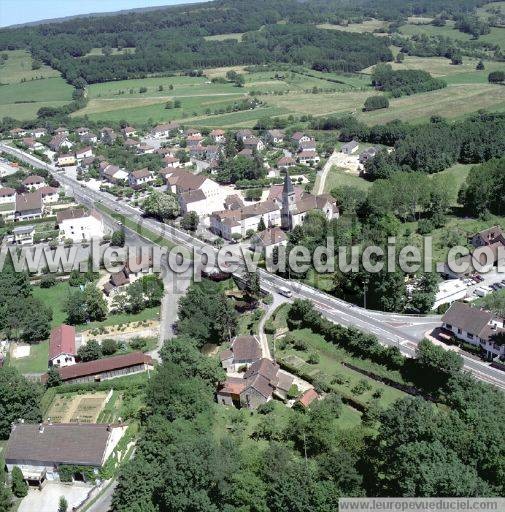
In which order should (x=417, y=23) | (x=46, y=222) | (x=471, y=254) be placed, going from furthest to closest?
1. (x=417, y=23)
2. (x=46, y=222)
3. (x=471, y=254)

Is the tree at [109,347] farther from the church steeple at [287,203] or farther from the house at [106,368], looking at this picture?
the church steeple at [287,203]

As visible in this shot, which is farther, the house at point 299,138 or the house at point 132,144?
the house at point 132,144

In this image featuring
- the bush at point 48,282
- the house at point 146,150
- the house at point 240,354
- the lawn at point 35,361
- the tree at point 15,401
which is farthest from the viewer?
the house at point 146,150

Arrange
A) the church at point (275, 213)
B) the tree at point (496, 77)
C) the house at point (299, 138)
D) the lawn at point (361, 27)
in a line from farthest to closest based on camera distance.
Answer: the lawn at point (361, 27), the tree at point (496, 77), the house at point (299, 138), the church at point (275, 213)

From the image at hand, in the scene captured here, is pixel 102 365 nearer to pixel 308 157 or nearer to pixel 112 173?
pixel 112 173

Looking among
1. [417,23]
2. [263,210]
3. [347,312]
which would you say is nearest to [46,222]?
[263,210]

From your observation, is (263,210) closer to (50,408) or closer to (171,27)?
(50,408)

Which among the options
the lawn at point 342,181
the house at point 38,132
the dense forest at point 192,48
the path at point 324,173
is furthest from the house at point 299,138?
the dense forest at point 192,48
